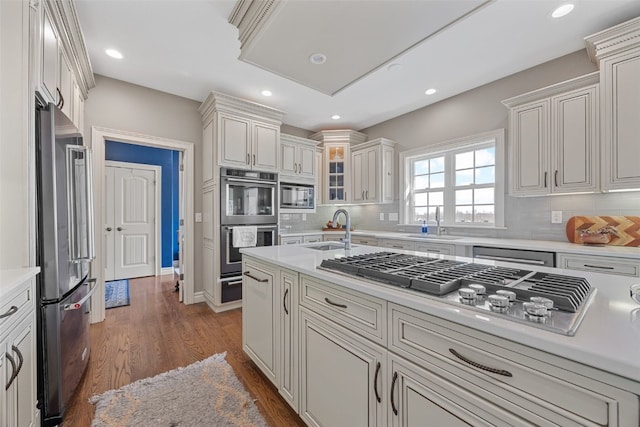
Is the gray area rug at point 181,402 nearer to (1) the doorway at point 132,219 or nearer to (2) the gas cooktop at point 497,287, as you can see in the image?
(2) the gas cooktop at point 497,287

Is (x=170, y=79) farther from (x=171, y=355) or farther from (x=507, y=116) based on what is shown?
(x=507, y=116)

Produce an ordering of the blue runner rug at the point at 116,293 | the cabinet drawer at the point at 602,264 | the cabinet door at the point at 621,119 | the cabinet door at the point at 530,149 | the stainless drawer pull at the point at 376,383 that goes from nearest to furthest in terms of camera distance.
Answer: the stainless drawer pull at the point at 376,383 < the cabinet drawer at the point at 602,264 < the cabinet door at the point at 621,119 < the cabinet door at the point at 530,149 < the blue runner rug at the point at 116,293

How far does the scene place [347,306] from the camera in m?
1.17

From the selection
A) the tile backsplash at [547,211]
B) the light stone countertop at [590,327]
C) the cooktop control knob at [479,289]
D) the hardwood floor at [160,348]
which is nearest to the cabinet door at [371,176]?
the tile backsplash at [547,211]

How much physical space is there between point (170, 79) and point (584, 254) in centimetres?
429

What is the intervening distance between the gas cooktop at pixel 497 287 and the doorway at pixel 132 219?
4.81m

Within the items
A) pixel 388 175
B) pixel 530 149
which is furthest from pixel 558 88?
pixel 388 175

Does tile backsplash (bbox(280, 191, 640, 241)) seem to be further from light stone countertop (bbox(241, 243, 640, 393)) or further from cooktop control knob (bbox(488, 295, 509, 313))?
cooktop control knob (bbox(488, 295, 509, 313))

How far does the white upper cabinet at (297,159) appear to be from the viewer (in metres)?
4.04

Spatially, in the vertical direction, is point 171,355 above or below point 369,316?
below

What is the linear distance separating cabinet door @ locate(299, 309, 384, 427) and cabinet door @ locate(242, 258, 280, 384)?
0.32 metres

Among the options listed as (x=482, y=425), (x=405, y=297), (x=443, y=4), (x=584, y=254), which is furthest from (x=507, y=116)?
(x=482, y=425)

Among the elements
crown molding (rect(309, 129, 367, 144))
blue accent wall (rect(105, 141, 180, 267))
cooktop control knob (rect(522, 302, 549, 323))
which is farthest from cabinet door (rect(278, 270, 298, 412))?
blue accent wall (rect(105, 141, 180, 267))

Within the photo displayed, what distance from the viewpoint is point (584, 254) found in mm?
2078
